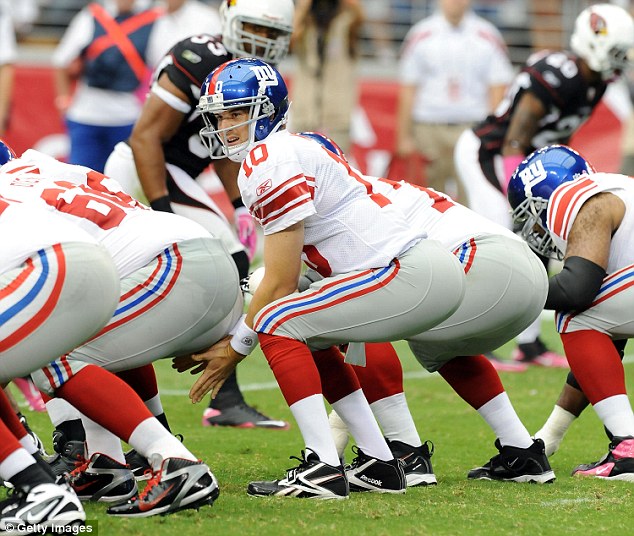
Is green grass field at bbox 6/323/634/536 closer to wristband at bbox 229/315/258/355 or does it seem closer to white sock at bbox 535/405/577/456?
white sock at bbox 535/405/577/456

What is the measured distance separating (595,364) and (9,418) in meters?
2.07

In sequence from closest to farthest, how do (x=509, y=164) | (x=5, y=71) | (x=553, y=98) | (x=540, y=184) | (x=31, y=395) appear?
1. (x=540, y=184)
2. (x=31, y=395)
3. (x=553, y=98)
4. (x=509, y=164)
5. (x=5, y=71)

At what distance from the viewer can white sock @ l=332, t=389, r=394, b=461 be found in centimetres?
396

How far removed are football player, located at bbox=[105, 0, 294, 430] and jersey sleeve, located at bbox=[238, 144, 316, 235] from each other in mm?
1497

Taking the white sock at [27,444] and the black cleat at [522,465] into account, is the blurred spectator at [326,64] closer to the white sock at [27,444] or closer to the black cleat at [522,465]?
the black cleat at [522,465]

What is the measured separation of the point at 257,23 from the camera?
207 inches

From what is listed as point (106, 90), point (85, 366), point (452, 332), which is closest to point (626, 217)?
point (452, 332)

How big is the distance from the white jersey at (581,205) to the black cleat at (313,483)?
1.28m

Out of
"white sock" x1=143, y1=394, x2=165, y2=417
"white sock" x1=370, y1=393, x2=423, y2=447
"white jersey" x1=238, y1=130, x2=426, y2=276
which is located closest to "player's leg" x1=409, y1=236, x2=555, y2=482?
"white sock" x1=370, y1=393, x2=423, y2=447

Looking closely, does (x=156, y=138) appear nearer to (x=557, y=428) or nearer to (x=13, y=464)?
(x=557, y=428)

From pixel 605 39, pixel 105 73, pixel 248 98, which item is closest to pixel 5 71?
pixel 105 73

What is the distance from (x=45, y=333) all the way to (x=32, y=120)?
832cm

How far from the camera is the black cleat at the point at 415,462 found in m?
4.15


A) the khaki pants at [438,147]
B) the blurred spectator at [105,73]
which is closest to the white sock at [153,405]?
the blurred spectator at [105,73]
